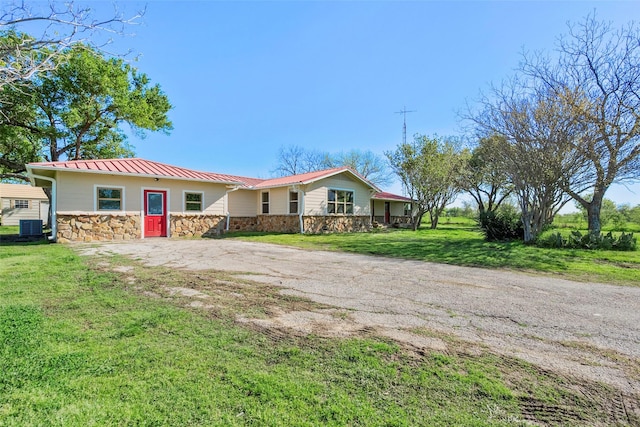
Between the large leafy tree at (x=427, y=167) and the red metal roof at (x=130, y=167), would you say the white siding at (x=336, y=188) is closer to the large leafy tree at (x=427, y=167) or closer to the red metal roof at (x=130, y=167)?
the red metal roof at (x=130, y=167)

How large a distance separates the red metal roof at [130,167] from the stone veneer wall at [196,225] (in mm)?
1929

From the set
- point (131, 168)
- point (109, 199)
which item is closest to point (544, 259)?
point (131, 168)

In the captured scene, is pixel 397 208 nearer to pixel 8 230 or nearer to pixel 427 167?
pixel 427 167

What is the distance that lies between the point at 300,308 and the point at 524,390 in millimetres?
2504

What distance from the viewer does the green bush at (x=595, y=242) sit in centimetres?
983

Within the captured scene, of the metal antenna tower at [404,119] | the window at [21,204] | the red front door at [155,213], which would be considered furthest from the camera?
the window at [21,204]

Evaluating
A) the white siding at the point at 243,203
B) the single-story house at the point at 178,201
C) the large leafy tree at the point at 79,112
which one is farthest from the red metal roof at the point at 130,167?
the large leafy tree at the point at 79,112

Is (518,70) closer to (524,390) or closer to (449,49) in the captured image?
(449,49)

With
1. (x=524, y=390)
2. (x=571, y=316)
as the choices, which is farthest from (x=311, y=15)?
(x=524, y=390)

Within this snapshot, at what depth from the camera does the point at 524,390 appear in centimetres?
219

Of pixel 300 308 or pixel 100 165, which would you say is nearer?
pixel 300 308

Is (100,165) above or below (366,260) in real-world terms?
above

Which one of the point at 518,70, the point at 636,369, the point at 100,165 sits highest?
the point at 518,70

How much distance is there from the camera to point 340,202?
19.0 m
